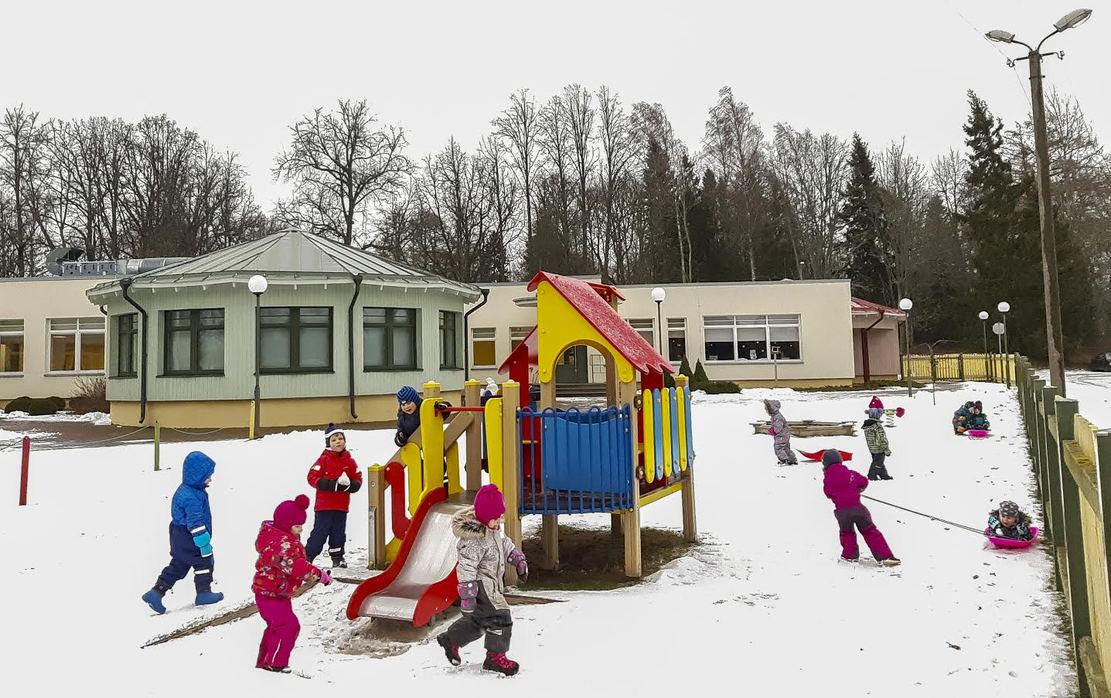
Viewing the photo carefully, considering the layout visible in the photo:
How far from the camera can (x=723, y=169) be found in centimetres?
4856

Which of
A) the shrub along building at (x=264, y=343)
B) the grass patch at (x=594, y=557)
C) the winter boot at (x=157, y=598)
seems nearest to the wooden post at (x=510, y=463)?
the grass patch at (x=594, y=557)

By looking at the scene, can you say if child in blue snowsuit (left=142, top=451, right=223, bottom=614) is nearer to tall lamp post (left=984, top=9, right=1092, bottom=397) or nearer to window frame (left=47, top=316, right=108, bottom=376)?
tall lamp post (left=984, top=9, right=1092, bottom=397)

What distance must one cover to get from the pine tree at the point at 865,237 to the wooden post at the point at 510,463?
49144 mm

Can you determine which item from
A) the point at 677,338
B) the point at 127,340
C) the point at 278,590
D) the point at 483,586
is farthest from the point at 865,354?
the point at 278,590

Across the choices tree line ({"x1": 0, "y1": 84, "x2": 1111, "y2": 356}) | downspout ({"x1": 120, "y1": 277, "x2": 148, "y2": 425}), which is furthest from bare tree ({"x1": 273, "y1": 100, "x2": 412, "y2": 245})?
downspout ({"x1": 120, "y1": 277, "x2": 148, "y2": 425})

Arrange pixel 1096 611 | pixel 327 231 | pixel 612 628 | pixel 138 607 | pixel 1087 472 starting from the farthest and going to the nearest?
pixel 327 231 → pixel 138 607 → pixel 612 628 → pixel 1096 611 → pixel 1087 472

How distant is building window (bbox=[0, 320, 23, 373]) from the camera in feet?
92.1

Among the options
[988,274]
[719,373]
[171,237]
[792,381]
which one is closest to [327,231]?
[171,237]

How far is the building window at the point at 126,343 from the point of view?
1942 centimetres

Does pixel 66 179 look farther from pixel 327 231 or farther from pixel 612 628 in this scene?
pixel 612 628

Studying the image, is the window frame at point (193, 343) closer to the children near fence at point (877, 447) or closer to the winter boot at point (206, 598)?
the winter boot at point (206, 598)

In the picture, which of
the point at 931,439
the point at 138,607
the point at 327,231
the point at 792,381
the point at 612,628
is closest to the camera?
the point at 612,628

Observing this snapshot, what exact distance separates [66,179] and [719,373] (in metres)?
42.0

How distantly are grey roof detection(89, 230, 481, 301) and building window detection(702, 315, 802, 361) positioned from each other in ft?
40.4
